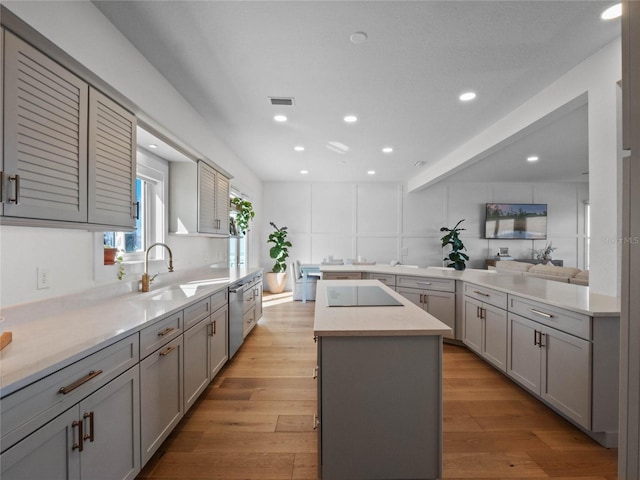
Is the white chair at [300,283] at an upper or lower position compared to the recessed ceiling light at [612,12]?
lower

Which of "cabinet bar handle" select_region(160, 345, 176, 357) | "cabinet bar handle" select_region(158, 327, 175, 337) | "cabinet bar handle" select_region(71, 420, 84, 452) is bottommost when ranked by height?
"cabinet bar handle" select_region(71, 420, 84, 452)

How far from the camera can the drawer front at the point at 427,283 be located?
3.62m

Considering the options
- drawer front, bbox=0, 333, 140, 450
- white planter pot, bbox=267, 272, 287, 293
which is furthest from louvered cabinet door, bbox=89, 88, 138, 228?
white planter pot, bbox=267, 272, 287, 293

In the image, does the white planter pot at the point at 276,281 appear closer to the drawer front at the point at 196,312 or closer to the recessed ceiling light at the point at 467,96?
the drawer front at the point at 196,312

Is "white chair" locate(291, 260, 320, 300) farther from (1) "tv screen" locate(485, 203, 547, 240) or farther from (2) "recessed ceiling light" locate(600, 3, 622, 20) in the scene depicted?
(2) "recessed ceiling light" locate(600, 3, 622, 20)

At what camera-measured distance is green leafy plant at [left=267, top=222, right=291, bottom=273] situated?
7.12 meters

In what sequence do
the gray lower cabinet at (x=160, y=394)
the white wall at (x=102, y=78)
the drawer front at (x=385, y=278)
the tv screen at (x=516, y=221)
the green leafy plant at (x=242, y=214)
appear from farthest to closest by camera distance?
the tv screen at (x=516, y=221) < the green leafy plant at (x=242, y=214) < the drawer front at (x=385, y=278) < the gray lower cabinet at (x=160, y=394) < the white wall at (x=102, y=78)

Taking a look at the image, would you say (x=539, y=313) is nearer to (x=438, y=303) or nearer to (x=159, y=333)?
(x=438, y=303)

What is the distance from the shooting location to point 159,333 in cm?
170

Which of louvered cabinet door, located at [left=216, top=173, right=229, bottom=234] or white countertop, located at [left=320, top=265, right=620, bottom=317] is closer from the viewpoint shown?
white countertop, located at [left=320, top=265, right=620, bottom=317]

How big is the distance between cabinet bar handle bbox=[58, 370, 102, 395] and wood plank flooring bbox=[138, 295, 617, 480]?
2.97 ft

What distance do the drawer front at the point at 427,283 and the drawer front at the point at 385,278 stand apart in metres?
0.07

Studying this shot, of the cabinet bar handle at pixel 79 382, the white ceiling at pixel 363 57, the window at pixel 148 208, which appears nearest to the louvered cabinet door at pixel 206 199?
the window at pixel 148 208

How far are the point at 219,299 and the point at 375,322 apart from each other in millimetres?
1692
